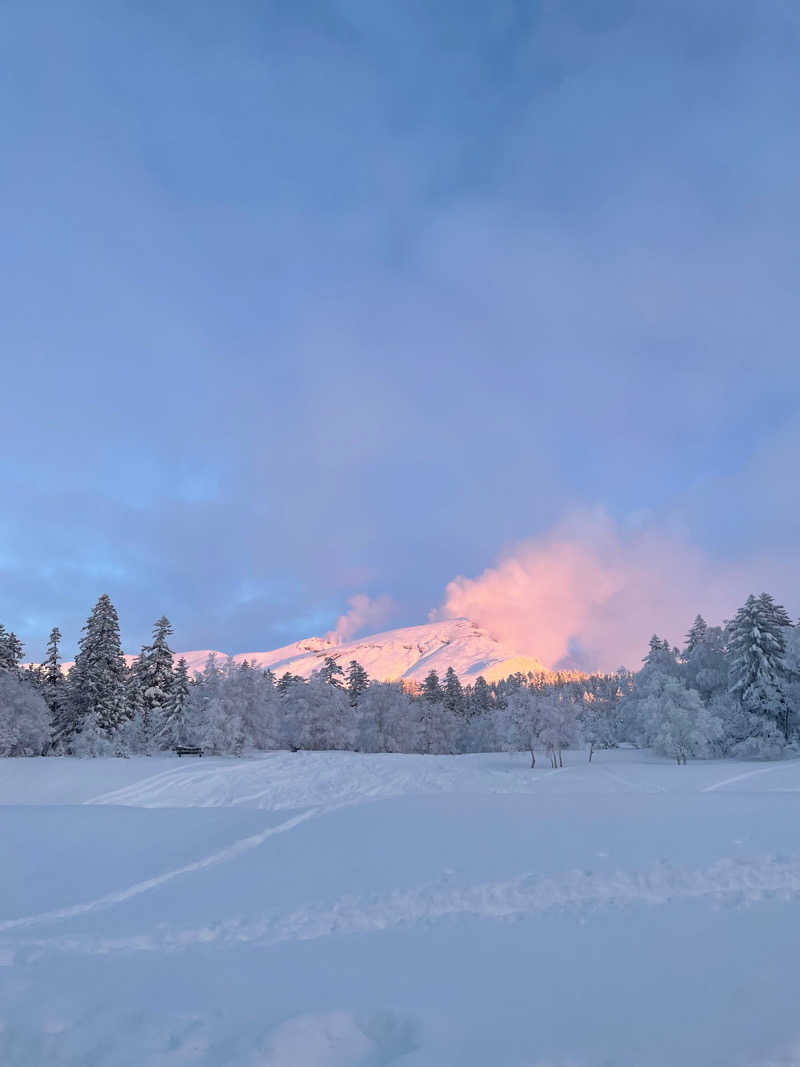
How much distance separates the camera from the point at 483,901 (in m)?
10.0

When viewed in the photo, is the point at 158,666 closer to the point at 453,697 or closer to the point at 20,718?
the point at 20,718

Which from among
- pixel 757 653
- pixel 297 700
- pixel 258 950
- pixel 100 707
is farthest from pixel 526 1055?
pixel 297 700

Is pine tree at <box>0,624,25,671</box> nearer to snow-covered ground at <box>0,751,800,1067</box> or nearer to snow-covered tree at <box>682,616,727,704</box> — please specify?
snow-covered ground at <box>0,751,800,1067</box>

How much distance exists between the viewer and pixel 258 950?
888cm

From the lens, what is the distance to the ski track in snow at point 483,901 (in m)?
9.38

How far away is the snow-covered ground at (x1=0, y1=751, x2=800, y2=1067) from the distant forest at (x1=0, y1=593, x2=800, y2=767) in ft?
85.7

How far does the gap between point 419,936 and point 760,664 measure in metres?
41.5

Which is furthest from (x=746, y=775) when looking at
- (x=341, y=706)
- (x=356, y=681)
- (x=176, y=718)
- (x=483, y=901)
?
(x=356, y=681)

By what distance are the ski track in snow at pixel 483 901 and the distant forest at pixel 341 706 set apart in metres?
32.2

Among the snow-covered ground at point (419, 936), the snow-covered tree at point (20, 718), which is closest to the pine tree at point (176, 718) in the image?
the snow-covered tree at point (20, 718)

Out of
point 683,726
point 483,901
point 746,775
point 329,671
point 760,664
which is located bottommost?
point 746,775

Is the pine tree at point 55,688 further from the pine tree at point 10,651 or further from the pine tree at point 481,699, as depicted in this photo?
the pine tree at point 481,699

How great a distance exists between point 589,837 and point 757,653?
3599cm

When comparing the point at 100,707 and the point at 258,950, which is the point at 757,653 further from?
the point at 100,707
